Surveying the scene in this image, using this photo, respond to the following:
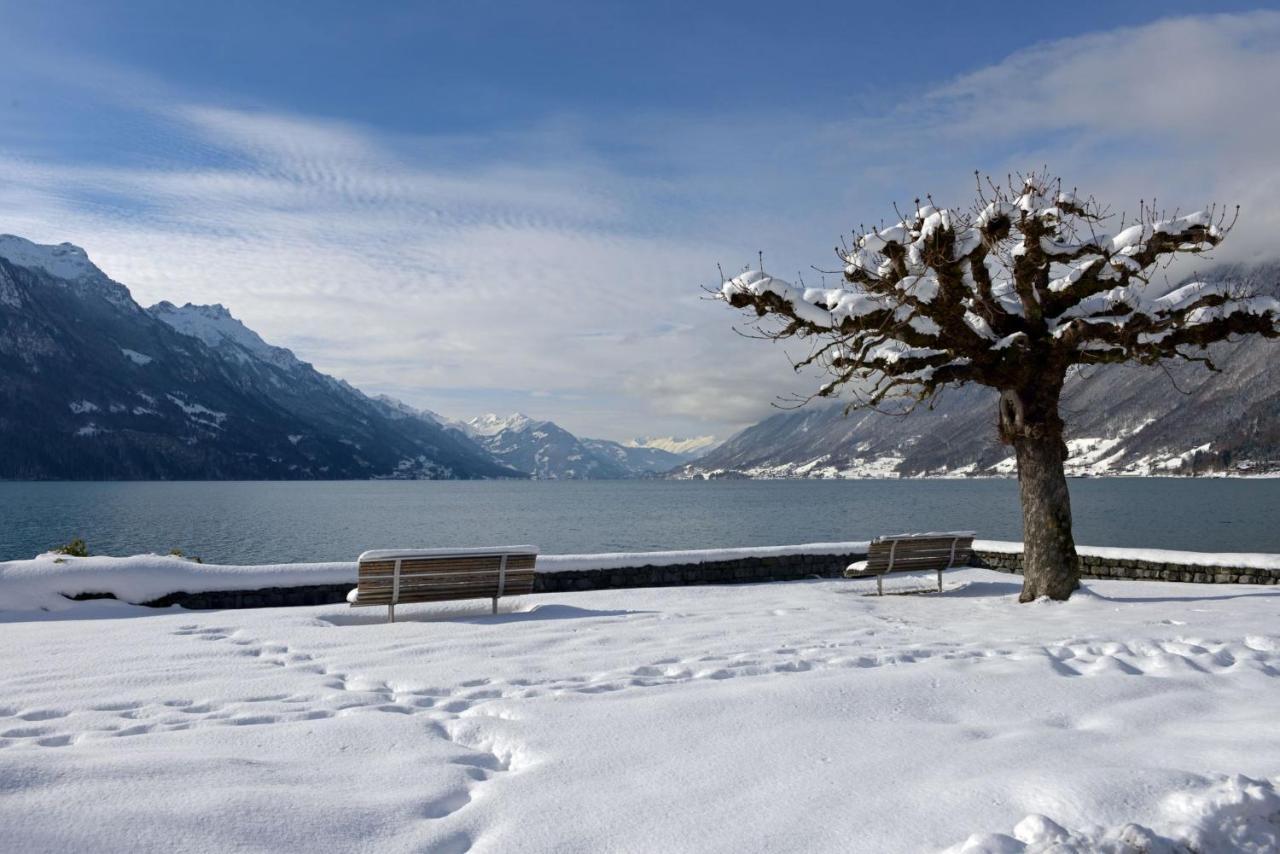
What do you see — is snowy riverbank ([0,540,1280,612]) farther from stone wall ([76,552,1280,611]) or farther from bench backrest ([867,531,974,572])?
bench backrest ([867,531,974,572])

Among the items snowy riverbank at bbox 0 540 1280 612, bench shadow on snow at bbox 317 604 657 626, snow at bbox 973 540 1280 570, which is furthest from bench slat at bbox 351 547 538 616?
snow at bbox 973 540 1280 570

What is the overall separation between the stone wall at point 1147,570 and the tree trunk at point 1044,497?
127 inches

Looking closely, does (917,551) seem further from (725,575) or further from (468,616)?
(468,616)

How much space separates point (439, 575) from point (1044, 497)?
8011 millimetres

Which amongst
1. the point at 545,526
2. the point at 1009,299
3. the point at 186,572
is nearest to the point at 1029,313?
the point at 1009,299

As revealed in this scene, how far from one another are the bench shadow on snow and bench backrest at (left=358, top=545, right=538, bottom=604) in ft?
0.87

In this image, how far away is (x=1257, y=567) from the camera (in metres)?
12.8

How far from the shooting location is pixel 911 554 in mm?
13203

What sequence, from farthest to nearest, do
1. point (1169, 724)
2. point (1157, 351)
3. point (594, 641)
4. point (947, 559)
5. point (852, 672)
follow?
point (947, 559)
point (1157, 351)
point (594, 641)
point (852, 672)
point (1169, 724)

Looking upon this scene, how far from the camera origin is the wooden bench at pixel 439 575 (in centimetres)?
966

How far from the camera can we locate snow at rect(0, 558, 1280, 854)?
3.42 meters

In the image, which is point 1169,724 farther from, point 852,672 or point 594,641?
point 594,641

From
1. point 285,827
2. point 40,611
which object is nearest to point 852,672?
point 285,827

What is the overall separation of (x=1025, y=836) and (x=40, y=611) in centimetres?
1146
